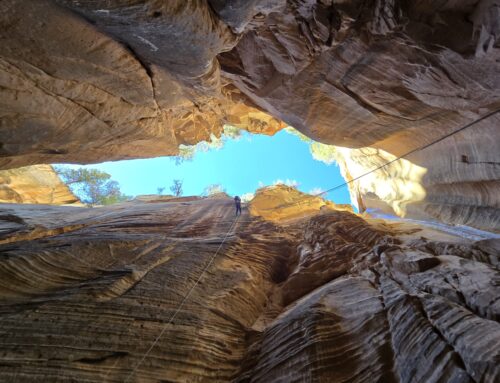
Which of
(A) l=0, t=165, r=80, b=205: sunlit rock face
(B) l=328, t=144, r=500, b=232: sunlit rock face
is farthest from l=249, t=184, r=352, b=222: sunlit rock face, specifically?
(A) l=0, t=165, r=80, b=205: sunlit rock face

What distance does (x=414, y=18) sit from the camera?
584cm

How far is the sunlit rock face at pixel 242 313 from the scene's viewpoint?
337 cm

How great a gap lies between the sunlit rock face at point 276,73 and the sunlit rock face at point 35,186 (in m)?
10.8

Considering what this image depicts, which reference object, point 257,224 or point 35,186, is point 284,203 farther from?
point 35,186

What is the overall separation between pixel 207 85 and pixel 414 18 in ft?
16.9

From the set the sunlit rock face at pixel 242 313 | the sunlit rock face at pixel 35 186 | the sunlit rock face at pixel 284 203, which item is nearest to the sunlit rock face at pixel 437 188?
the sunlit rock face at pixel 284 203

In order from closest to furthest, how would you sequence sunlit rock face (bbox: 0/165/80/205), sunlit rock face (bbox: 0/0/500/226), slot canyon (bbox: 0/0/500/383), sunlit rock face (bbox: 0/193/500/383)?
sunlit rock face (bbox: 0/193/500/383)
slot canyon (bbox: 0/0/500/383)
sunlit rock face (bbox: 0/0/500/226)
sunlit rock face (bbox: 0/165/80/205)

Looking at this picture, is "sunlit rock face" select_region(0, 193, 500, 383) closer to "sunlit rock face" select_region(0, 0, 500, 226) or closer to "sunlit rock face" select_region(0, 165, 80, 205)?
"sunlit rock face" select_region(0, 0, 500, 226)

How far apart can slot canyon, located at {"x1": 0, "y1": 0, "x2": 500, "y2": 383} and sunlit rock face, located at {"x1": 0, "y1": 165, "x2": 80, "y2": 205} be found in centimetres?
999

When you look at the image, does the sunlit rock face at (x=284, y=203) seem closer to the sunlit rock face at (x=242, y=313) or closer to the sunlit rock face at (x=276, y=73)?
the sunlit rock face at (x=276, y=73)

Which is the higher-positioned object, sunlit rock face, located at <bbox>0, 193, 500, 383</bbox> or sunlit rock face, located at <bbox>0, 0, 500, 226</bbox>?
sunlit rock face, located at <bbox>0, 0, 500, 226</bbox>

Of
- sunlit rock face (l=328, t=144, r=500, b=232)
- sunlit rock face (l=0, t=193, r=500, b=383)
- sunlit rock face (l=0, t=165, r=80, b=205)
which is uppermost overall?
sunlit rock face (l=0, t=165, r=80, b=205)

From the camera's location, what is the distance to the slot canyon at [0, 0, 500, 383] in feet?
12.1

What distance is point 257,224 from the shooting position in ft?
35.9
